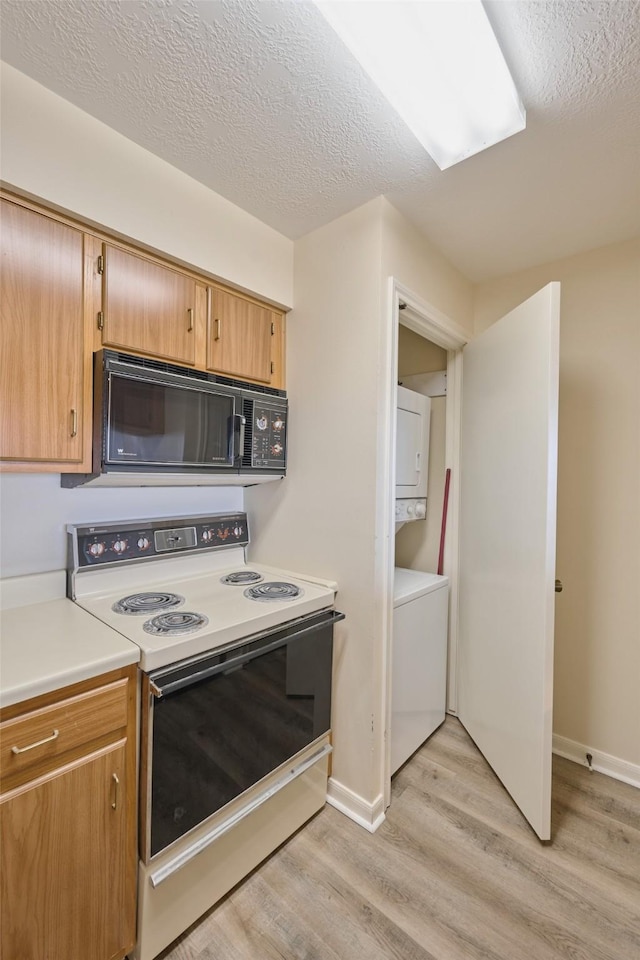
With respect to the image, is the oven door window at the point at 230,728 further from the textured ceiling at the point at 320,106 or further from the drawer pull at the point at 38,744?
the textured ceiling at the point at 320,106

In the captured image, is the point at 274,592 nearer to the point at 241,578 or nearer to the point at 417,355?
the point at 241,578

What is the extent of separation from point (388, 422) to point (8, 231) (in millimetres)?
1359

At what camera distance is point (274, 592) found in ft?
5.47

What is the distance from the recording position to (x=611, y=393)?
1.98 m

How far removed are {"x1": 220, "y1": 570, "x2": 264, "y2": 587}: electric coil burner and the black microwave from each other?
452mm

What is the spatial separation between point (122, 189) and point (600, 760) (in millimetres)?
3101

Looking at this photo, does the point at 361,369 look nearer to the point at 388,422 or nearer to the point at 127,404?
the point at 388,422

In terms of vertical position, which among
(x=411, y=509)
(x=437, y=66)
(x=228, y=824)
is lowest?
(x=228, y=824)

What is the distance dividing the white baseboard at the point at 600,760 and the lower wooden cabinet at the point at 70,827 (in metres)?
1.98

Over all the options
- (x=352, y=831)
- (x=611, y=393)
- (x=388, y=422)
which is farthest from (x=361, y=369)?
(x=352, y=831)

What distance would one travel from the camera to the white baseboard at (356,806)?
1622mm

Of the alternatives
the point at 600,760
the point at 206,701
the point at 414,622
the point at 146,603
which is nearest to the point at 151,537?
the point at 146,603

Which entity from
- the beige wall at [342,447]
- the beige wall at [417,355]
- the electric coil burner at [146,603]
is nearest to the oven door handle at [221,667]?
the beige wall at [342,447]

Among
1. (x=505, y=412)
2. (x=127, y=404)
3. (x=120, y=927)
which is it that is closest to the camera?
(x=120, y=927)
